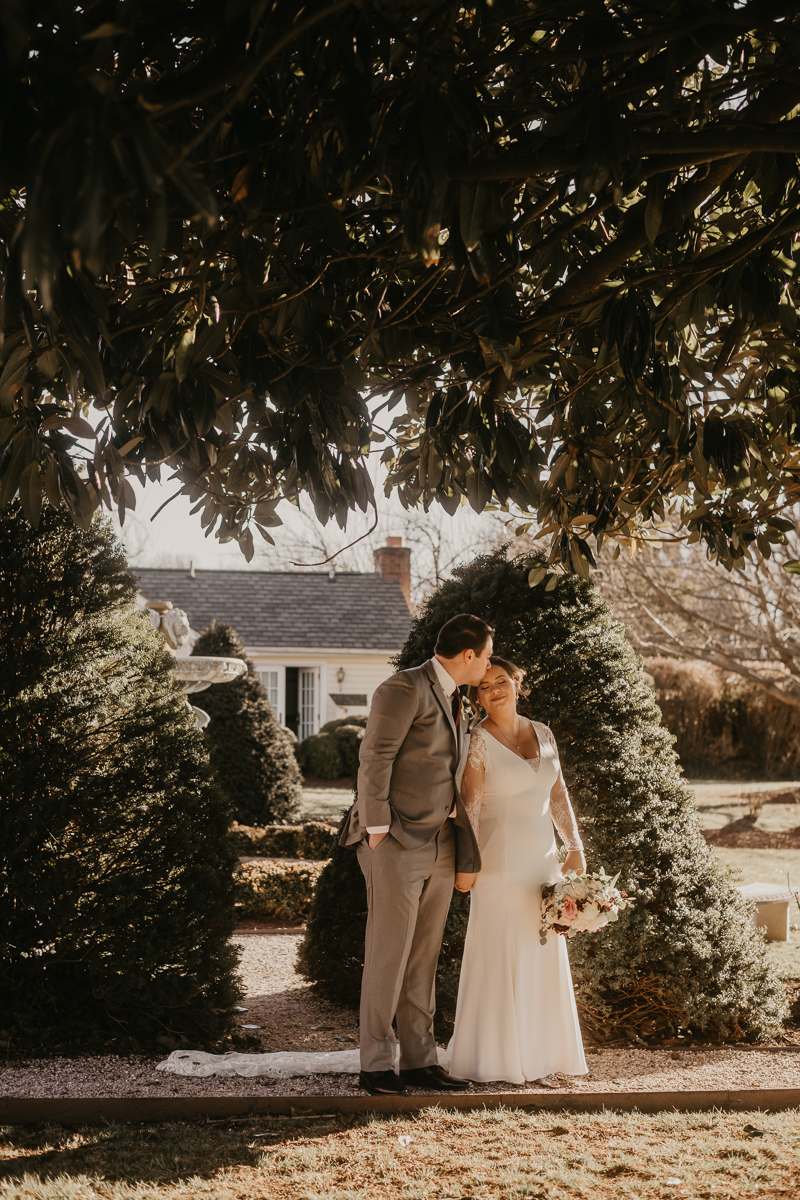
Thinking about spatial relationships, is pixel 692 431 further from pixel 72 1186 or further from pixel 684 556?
pixel 684 556

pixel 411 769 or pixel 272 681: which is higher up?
pixel 272 681

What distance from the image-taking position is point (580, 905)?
15.9 feet

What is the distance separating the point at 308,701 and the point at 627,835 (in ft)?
80.0

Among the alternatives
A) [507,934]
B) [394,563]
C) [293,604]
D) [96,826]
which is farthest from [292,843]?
[394,563]

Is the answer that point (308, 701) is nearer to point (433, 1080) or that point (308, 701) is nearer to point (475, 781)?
point (475, 781)

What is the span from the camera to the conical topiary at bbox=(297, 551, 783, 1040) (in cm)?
559

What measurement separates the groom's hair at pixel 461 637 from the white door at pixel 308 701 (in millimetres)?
24553

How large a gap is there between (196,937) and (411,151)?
4293 mm

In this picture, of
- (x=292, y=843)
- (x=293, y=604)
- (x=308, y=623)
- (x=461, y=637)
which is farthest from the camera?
(x=293, y=604)

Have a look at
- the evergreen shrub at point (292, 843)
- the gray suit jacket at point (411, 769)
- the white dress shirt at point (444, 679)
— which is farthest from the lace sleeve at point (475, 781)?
the evergreen shrub at point (292, 843)

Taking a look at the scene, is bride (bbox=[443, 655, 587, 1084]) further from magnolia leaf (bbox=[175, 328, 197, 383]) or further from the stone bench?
the stone bench

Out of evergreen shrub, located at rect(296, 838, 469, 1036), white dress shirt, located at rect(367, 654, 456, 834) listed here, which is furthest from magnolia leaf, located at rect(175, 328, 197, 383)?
evergreen shrub, located at rect(296, 838, 469, 1036)

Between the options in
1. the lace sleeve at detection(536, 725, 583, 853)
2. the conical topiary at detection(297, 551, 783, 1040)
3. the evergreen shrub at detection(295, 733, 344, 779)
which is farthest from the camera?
the evergreen shrub at detection(295, 733, 344, 779)

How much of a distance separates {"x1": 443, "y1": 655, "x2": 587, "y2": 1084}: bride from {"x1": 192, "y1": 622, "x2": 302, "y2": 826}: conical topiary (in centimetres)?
1100
